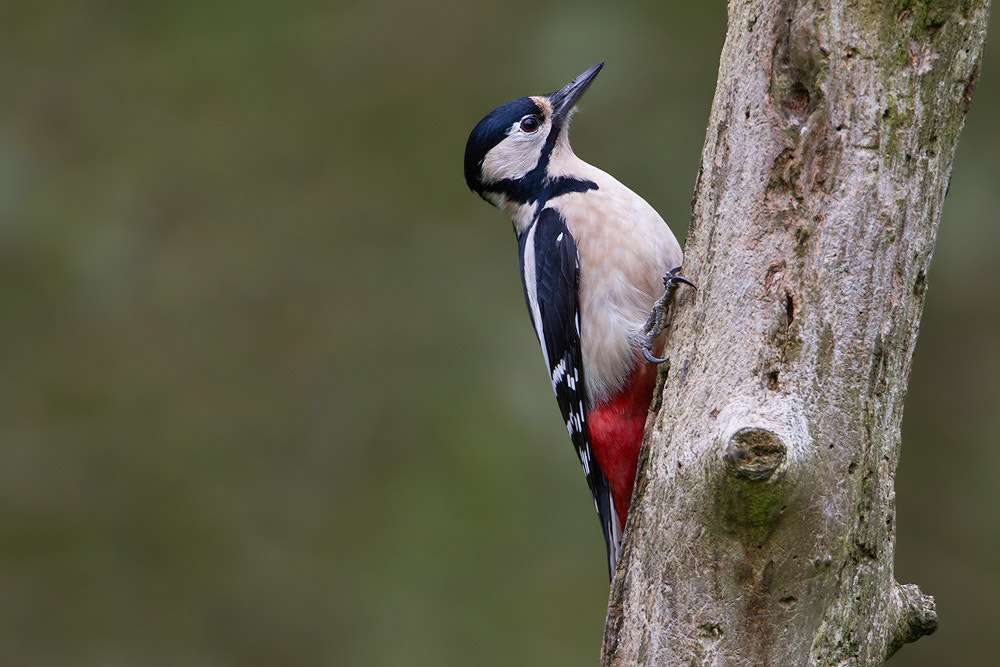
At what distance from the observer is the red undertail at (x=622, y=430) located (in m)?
2.88

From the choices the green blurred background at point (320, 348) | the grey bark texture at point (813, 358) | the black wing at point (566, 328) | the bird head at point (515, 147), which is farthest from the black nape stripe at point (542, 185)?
the green blurred background at point (320, 348)

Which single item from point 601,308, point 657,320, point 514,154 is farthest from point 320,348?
point 657,320

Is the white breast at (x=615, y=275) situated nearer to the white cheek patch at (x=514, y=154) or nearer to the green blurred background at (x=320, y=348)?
the white cheek patch at (x=514, y=154)

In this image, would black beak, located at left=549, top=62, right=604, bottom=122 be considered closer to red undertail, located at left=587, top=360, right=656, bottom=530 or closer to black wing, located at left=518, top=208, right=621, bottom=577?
black wing, located at left=518, top=208, right=621, bottom=577

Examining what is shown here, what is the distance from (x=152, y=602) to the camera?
5.61 meters

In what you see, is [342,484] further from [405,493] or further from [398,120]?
[398,120]

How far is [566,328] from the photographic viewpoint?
3064mm

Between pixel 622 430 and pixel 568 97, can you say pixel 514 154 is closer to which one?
pixel 568 97

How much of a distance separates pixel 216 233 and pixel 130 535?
1.71m

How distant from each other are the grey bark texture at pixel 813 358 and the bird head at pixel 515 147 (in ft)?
4.59

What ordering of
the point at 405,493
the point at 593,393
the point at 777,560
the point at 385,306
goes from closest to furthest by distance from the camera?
the point at 777,560, the point at 593,393, the point at 405,493, the point at 385,306

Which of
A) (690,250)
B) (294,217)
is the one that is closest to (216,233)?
(294,217)

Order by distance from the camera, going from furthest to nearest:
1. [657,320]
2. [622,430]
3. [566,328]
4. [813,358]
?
[566,328] < [622,430] < [657,320] < [813,358]

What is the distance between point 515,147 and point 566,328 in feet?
2.46
